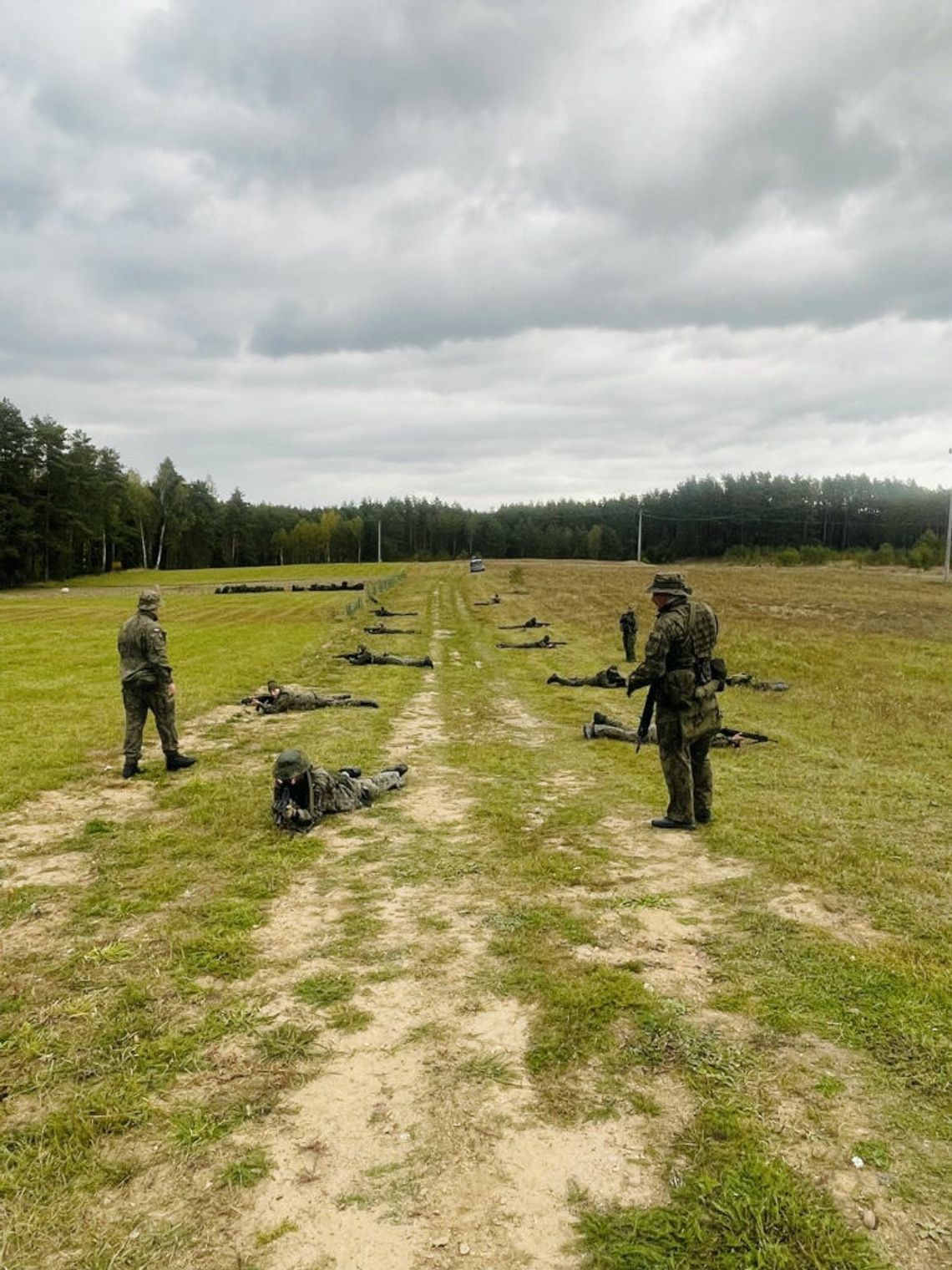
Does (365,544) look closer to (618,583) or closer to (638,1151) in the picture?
(618,583)

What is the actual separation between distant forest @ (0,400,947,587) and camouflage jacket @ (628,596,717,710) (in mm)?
77774

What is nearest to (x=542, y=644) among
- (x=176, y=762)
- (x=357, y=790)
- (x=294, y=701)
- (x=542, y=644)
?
(x=542, y=644)

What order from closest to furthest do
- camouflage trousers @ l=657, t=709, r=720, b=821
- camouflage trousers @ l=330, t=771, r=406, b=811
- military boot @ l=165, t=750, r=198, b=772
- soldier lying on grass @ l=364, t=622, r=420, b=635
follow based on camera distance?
camouflage trousers @ l=657, t=709, r=720, b=821, camouflage trousers @ l=330, t=771, r=406, b=811, military boot @ l=165, t=750, r=198, b=772, soldier lying on grass @ l=364, t=622, r=420, b=635

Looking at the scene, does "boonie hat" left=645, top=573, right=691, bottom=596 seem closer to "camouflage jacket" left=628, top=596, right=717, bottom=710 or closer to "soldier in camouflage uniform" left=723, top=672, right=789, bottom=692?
"camouflage jacket" left=628, top=596, right=717, bottom=710

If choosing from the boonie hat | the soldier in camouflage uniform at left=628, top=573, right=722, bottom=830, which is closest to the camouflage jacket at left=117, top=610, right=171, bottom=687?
the soldier in camouflage uniform at left=628, top=573, right=722, bottom=830

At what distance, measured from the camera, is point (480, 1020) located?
4676mm

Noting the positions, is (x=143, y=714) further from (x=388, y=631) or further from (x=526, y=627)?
(x=526, y=627)

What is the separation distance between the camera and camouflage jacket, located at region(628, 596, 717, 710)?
26.2 ft

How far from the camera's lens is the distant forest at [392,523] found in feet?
249

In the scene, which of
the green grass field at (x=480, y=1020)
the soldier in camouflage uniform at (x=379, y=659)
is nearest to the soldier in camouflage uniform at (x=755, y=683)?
the green grass field at (x=480, y=1020)

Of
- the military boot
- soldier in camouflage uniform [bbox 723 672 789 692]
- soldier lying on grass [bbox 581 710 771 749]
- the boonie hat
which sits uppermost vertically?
the boonie hat

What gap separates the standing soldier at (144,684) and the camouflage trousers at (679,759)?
6.99 m

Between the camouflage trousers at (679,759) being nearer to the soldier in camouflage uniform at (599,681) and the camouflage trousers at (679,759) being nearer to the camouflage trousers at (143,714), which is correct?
the camouflage trousers at (143,714)

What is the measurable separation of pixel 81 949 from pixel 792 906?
560 cm
